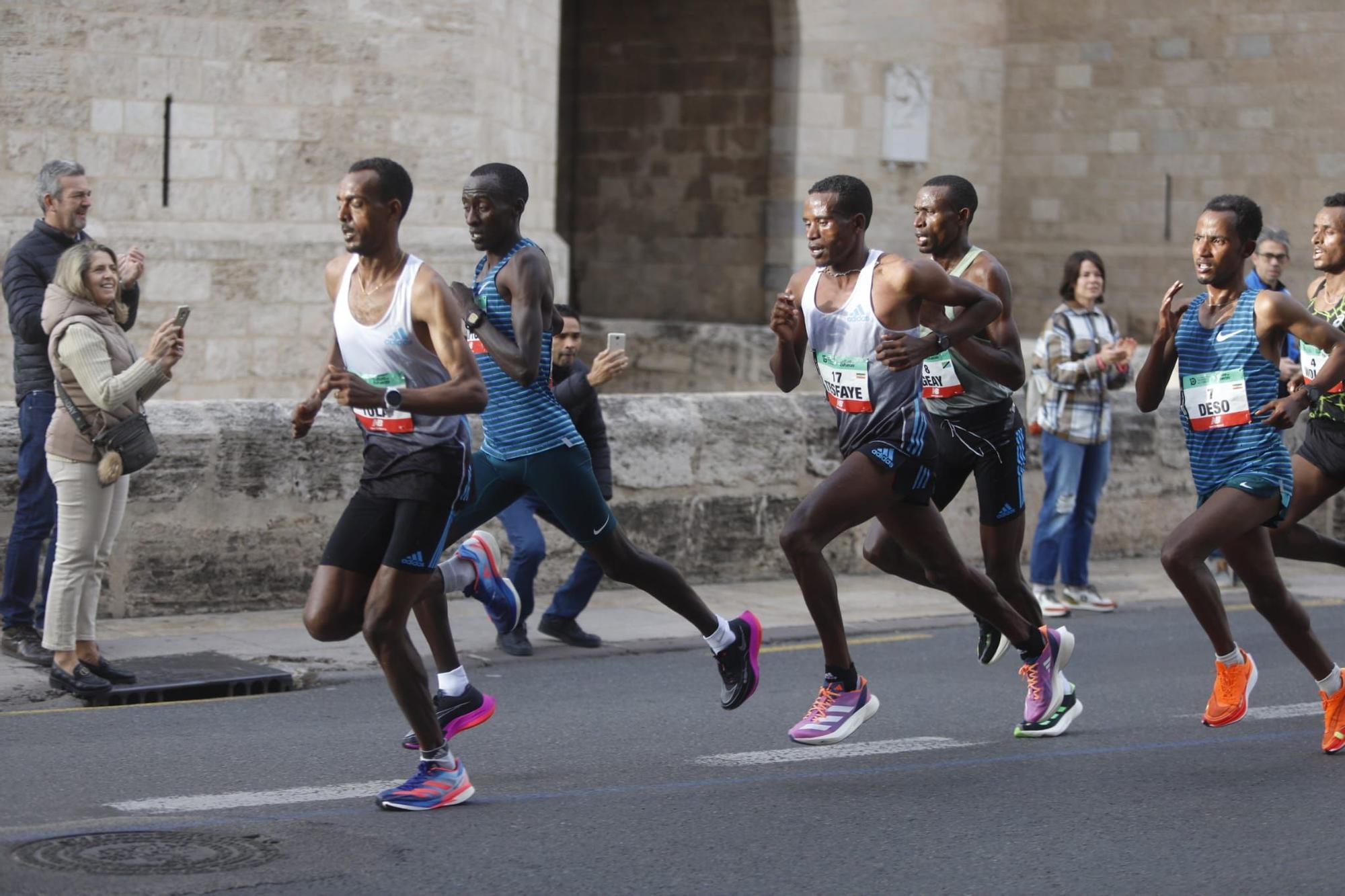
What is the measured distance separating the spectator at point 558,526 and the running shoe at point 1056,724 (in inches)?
92.2

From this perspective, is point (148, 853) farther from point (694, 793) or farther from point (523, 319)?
point (523, 319)

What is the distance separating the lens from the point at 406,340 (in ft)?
17.9

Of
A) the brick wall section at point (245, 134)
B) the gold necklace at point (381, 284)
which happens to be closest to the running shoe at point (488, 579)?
the gold necklace at point (381, 284)

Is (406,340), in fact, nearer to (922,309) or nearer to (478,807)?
(478,807)

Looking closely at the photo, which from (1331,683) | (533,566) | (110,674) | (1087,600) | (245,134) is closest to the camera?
(1331,683)

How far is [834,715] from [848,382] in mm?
1119

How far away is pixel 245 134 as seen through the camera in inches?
610

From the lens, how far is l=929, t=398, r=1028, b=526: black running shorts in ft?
23.7

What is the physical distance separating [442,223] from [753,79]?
6.01 metres

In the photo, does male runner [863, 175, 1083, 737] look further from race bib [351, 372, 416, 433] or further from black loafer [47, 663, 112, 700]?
black loafer [47, 663, 112, 700]

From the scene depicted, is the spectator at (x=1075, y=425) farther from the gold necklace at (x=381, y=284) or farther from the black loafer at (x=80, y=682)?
the gold necklace at (x=381, y=284)

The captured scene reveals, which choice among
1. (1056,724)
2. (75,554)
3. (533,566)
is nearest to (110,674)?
(75,554)

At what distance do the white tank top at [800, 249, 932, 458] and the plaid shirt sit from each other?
3921mm

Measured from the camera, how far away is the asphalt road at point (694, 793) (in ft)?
16.3
